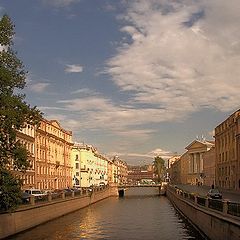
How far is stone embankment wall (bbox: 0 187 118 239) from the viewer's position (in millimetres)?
38412

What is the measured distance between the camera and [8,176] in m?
37.3

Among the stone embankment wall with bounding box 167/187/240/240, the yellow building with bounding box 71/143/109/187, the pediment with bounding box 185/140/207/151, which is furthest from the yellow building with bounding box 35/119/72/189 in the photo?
the pediment with bounding box 185/140/207/151

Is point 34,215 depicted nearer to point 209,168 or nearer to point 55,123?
point 55,123

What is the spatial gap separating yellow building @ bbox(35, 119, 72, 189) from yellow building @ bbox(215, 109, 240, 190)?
37550 mm

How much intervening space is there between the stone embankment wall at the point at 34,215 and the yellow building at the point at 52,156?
24.3 metres

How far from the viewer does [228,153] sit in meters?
108

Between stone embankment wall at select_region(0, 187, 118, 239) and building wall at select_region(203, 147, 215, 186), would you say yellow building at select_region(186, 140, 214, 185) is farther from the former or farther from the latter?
stone embankment wall at select_region(0, 187, 118, 239)

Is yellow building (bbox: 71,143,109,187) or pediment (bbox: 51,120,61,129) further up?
pediment (bbox: 51,120,61,129)

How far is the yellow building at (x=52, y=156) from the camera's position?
102 metres

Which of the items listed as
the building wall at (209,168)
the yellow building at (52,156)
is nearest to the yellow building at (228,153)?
the building wall at (209,168)

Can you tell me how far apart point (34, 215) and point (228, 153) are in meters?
68.8

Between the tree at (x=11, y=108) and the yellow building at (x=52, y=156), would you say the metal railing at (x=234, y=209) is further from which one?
the yellow building at (x=52, y=156)

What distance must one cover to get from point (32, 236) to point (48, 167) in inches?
2705

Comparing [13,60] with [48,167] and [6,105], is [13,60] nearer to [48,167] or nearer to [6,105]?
[6,105]
